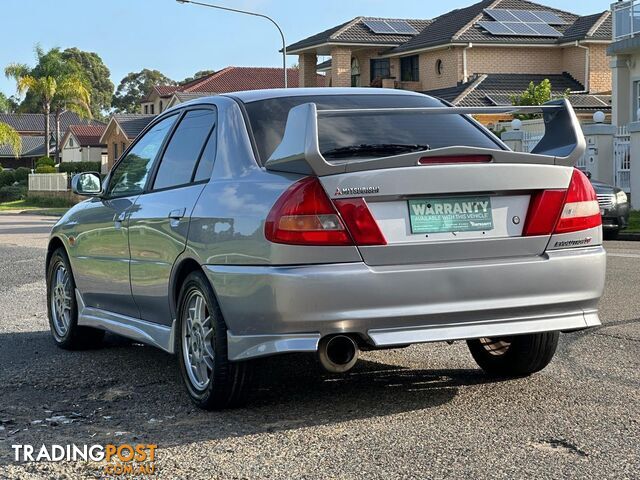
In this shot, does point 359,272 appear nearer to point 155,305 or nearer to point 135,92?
point 155,305

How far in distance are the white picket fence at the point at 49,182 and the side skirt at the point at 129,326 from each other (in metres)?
54.6

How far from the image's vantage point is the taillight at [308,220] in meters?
5.18

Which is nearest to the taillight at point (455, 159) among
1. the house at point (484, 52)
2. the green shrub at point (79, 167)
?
the house at point (484, 52)

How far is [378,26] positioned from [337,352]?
168ft

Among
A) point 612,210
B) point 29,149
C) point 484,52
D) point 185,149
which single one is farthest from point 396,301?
point 29,149

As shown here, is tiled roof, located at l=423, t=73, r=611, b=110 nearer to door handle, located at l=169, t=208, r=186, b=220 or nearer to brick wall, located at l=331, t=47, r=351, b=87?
brick wall, located at l=331, t=47, r=351, b=87

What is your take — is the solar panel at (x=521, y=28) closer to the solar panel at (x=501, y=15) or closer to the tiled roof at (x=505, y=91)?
the solar panel at (x=501, y=15)

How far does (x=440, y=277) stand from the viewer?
528 cm

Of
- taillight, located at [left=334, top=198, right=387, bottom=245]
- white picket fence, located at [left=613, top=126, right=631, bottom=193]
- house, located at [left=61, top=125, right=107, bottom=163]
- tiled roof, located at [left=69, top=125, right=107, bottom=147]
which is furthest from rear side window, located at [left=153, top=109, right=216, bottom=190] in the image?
tiled roof, located at [left=69, top=125, right=107, bottom=147]

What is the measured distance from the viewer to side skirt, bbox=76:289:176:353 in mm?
6211

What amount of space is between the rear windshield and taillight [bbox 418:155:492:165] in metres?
0.54

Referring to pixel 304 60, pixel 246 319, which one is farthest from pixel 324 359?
pixel 304 60

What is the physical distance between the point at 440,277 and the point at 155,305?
6.14 ft

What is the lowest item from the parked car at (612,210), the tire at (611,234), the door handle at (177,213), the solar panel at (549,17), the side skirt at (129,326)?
the tire at (611,234)
